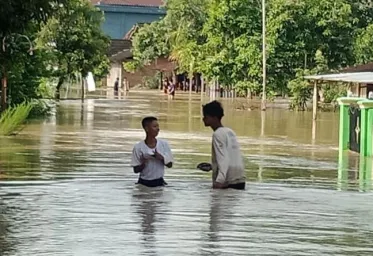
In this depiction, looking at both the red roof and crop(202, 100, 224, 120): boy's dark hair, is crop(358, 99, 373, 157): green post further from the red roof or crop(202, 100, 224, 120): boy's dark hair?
the red roof

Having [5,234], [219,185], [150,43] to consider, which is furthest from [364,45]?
[5,234]

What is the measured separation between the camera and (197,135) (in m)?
30.0

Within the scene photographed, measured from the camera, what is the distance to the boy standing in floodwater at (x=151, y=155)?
13180 millimetres

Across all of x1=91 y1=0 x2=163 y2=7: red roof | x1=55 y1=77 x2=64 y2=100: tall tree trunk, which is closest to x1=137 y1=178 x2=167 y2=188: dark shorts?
x1=55 y1=77 x2=64 y2=100: tall tree trunk

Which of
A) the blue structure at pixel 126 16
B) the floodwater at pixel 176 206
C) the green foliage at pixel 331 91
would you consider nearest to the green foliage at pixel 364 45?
the green foliage at pixel 331 91

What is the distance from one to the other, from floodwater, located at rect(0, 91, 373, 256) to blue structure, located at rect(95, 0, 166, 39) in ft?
275

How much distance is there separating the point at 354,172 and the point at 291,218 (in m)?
8.88

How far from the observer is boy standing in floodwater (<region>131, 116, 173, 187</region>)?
13180 mm

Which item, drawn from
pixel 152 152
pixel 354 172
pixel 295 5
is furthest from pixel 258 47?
pixel 152 152

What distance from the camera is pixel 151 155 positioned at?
13250 mm

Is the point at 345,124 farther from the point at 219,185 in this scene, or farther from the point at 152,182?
the point at 219,185

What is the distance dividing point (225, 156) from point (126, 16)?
324 ft

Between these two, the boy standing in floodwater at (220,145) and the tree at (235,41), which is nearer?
the boy standing in floodwater at (220,145)

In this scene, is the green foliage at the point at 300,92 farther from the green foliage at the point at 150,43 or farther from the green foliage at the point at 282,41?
the green foliage at the point at 150,43
